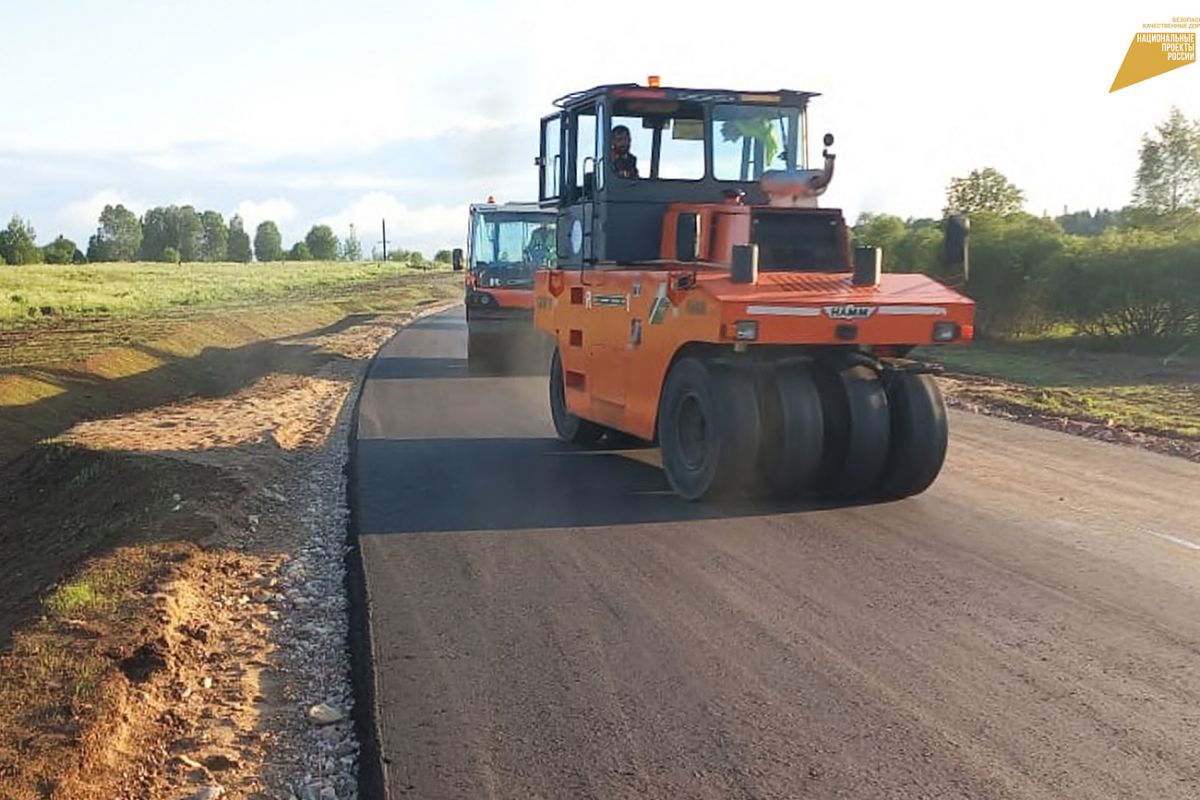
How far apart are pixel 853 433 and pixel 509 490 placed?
8.75 ft

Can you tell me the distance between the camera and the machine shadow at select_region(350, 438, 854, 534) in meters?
8.28

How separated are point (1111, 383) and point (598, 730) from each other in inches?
555

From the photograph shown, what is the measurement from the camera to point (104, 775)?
14.1ft

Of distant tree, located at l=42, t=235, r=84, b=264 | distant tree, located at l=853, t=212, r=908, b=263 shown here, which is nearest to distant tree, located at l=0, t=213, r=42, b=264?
distant tree, located at l=42, t=235, r=84, b=264

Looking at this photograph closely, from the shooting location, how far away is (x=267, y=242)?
151375 mm

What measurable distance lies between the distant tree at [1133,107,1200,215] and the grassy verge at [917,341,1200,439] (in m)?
8.45

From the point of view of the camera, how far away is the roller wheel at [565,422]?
11547 mm

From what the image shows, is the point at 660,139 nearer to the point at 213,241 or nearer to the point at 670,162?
the point at 670,162

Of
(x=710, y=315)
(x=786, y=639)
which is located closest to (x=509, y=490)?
(x=710, y=315)

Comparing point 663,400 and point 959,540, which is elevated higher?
point 663,400

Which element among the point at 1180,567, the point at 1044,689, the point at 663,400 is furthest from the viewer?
the point at 663,400

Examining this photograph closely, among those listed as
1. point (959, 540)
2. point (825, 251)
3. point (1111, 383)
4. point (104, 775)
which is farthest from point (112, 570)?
point (1111, 383)

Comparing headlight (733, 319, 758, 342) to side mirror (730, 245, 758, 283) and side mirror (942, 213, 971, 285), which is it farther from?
side mirror (942, 213, 971, 285)

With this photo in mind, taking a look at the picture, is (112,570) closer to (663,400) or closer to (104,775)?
(104,775)
